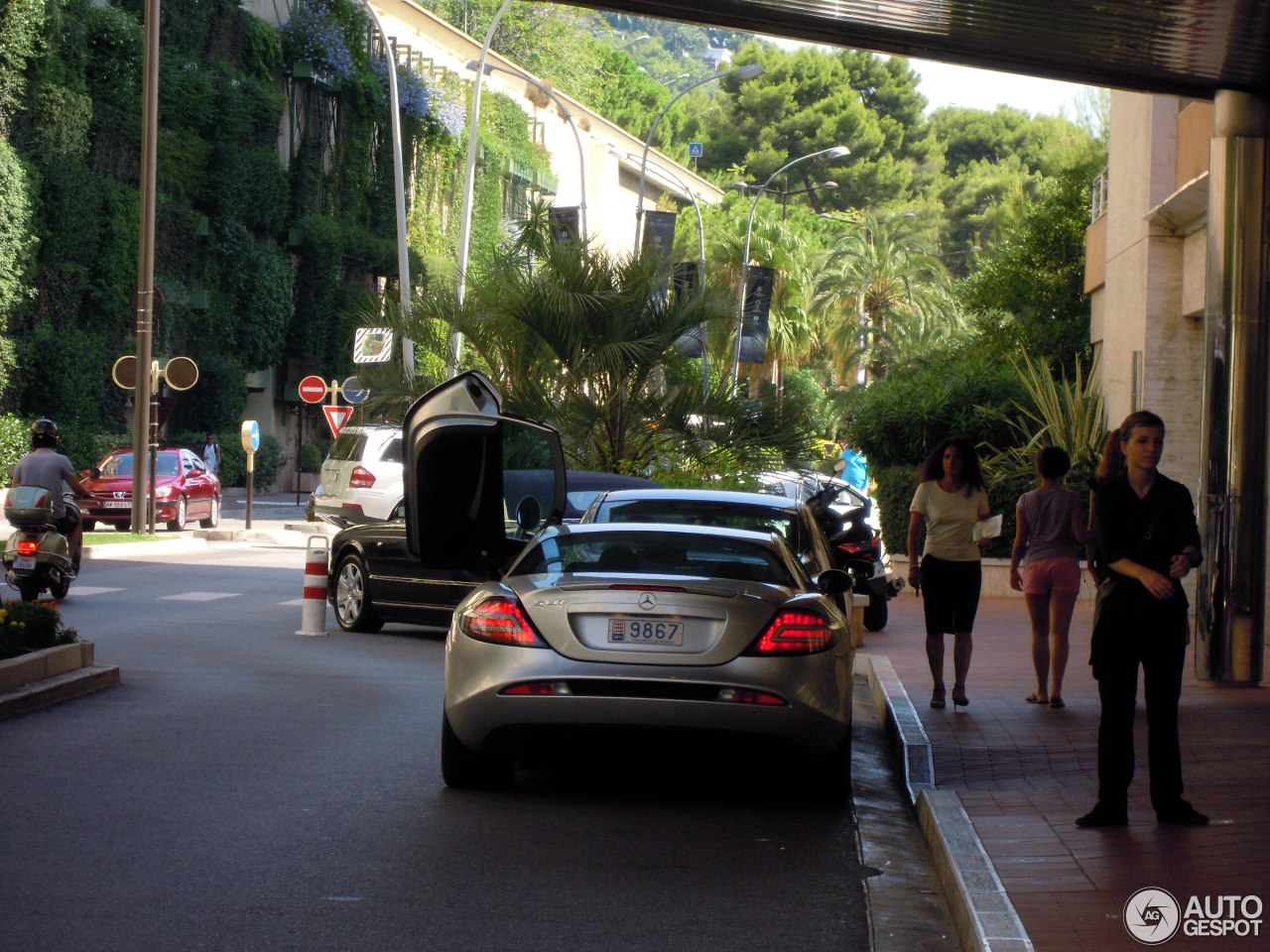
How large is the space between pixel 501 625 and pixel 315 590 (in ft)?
25.5

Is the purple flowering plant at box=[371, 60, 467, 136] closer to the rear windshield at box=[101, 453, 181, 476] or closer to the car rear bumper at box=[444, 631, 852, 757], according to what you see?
the rear windshield at box=[101, 453, 181, 476]

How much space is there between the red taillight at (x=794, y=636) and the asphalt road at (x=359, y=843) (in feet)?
2.57

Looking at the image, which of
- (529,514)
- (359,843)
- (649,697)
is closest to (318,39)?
(529,514)

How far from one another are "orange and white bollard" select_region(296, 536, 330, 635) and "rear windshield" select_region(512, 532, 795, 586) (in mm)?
7037

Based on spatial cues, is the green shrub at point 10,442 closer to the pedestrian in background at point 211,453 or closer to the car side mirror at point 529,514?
the pedestrian in background at point 211,453

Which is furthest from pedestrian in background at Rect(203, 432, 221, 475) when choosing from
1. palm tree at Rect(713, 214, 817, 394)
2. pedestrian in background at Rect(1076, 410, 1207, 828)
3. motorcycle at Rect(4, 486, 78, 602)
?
pedestrian in background at Rect(1076, 410, 1207, 828)

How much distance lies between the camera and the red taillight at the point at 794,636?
301 inches

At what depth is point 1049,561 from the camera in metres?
11.4

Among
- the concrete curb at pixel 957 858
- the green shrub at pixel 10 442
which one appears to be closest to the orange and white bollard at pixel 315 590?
the concrete curb at pixel 957 858

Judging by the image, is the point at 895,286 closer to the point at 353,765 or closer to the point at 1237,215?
the point at 1237,215

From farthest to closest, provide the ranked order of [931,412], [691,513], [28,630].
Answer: [931,412], [28,630], [691,513]

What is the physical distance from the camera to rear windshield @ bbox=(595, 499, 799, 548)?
10258 mm

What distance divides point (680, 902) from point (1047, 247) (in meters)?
30.7

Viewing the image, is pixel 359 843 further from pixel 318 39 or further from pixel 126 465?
pixel 318 39
